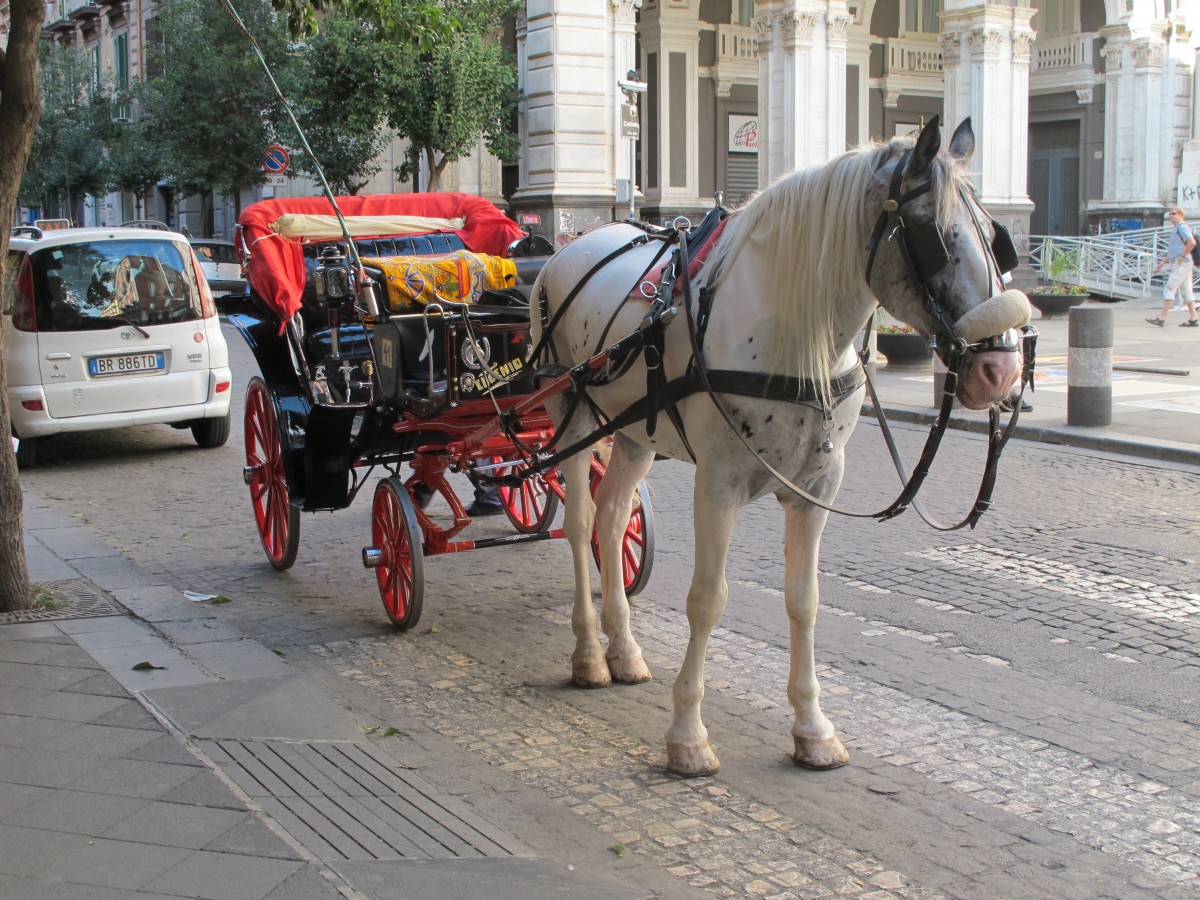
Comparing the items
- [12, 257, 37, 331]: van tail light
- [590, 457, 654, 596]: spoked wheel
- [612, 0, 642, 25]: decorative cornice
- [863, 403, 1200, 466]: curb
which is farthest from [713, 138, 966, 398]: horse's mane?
[612, 0, 642, 25]: decorative cornice

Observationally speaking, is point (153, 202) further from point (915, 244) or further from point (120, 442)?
point (915, 244)

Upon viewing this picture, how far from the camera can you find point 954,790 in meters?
4.27

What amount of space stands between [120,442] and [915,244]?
1010cm

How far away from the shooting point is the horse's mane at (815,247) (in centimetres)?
405

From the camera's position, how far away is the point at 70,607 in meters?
6.49

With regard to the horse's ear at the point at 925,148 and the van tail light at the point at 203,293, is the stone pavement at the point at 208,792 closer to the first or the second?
the horse's ear at the point at 925,148

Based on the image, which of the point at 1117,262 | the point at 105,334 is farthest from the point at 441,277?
the point at 1117,262

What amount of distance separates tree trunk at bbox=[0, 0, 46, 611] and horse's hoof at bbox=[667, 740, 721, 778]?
11.9ft

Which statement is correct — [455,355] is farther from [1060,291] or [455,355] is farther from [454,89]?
[454,89]

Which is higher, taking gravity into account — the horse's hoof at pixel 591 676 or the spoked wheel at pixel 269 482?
the spoked wheel at pixel 269 482

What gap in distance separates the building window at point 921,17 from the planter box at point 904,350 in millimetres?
22297

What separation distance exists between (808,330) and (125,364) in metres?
8.34

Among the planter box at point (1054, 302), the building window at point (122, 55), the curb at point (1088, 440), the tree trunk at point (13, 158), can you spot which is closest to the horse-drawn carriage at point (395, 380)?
the tree trunk at point (13, 158)

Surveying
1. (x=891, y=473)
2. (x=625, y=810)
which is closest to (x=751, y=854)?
(x=625, y=810)
